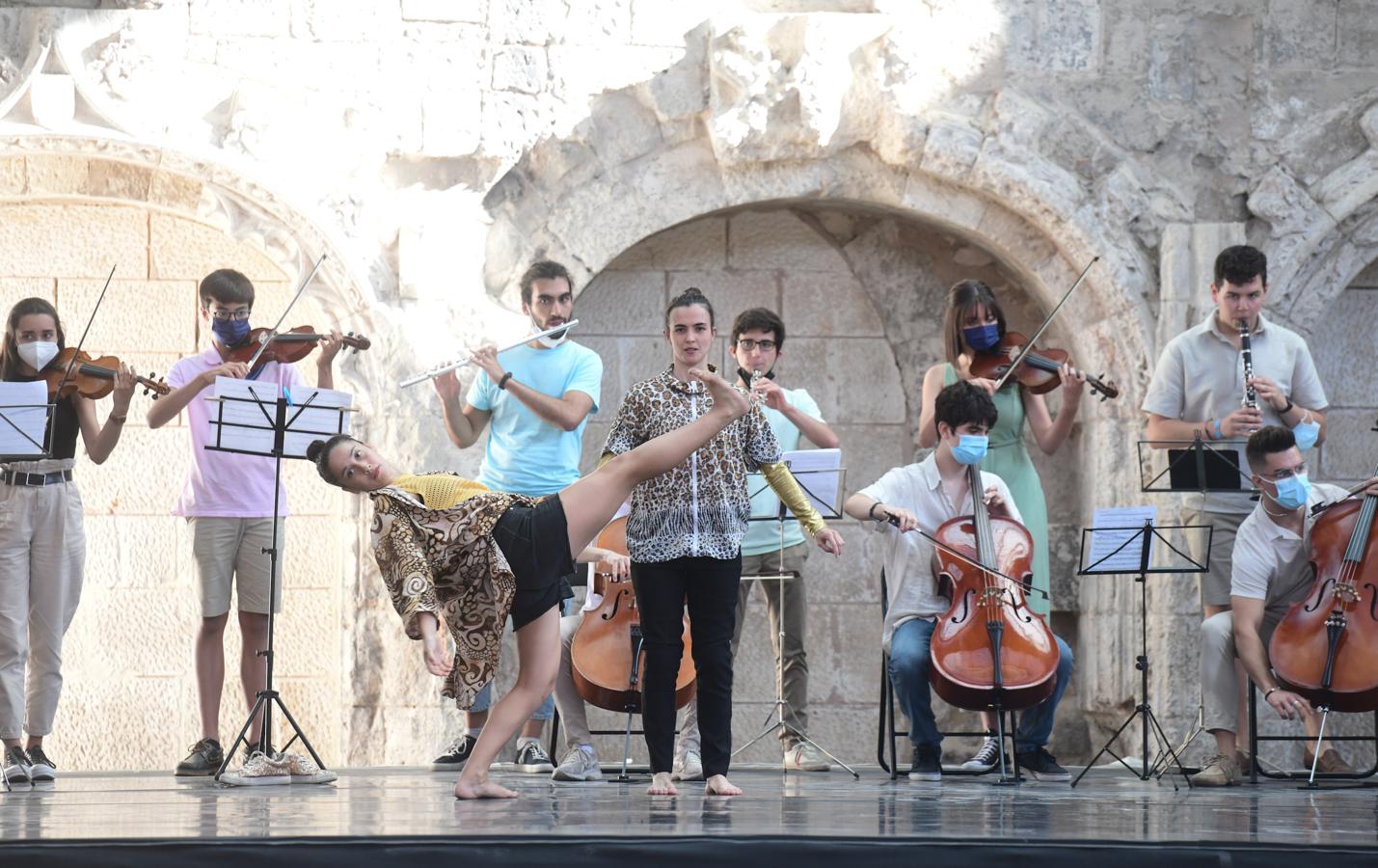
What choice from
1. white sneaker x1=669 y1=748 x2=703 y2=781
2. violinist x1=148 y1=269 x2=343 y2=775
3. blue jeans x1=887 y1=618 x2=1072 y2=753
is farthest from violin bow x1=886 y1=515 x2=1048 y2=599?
violinist x1=148 y1=269 x2=343 y2=775

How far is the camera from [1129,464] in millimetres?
7367

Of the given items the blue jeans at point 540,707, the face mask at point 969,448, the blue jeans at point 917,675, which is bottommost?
the blue jeans at point 540,707

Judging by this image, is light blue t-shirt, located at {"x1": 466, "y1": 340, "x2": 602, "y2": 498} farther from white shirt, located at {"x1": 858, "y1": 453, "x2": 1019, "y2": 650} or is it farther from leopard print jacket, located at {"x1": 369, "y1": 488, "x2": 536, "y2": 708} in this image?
leopard print jacket, located at {"x1": 369, "y1": 488, "x2": 536, "y2": 708}

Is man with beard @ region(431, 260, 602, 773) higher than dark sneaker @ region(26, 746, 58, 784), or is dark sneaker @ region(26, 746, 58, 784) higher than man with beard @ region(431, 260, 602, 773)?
man with beard @ region(431, 260, 602, 773)

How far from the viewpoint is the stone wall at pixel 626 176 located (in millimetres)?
7004

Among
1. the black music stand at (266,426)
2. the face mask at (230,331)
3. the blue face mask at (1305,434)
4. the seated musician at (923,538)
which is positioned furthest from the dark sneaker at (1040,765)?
the face mask at (230,331)

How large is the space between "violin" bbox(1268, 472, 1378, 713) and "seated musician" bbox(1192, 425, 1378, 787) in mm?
68

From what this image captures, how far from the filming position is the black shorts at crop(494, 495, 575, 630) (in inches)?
183

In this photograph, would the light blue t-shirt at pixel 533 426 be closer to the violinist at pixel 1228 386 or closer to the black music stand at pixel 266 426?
the black music stand at pixel 266 426

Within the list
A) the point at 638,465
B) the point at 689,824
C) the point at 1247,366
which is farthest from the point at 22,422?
the point at 1247,366

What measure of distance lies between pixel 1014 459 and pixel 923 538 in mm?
652

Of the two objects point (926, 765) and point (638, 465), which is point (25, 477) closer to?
point (638, 465)

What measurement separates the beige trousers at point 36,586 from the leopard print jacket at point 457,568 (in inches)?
67.9

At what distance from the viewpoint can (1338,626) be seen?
212 inches
